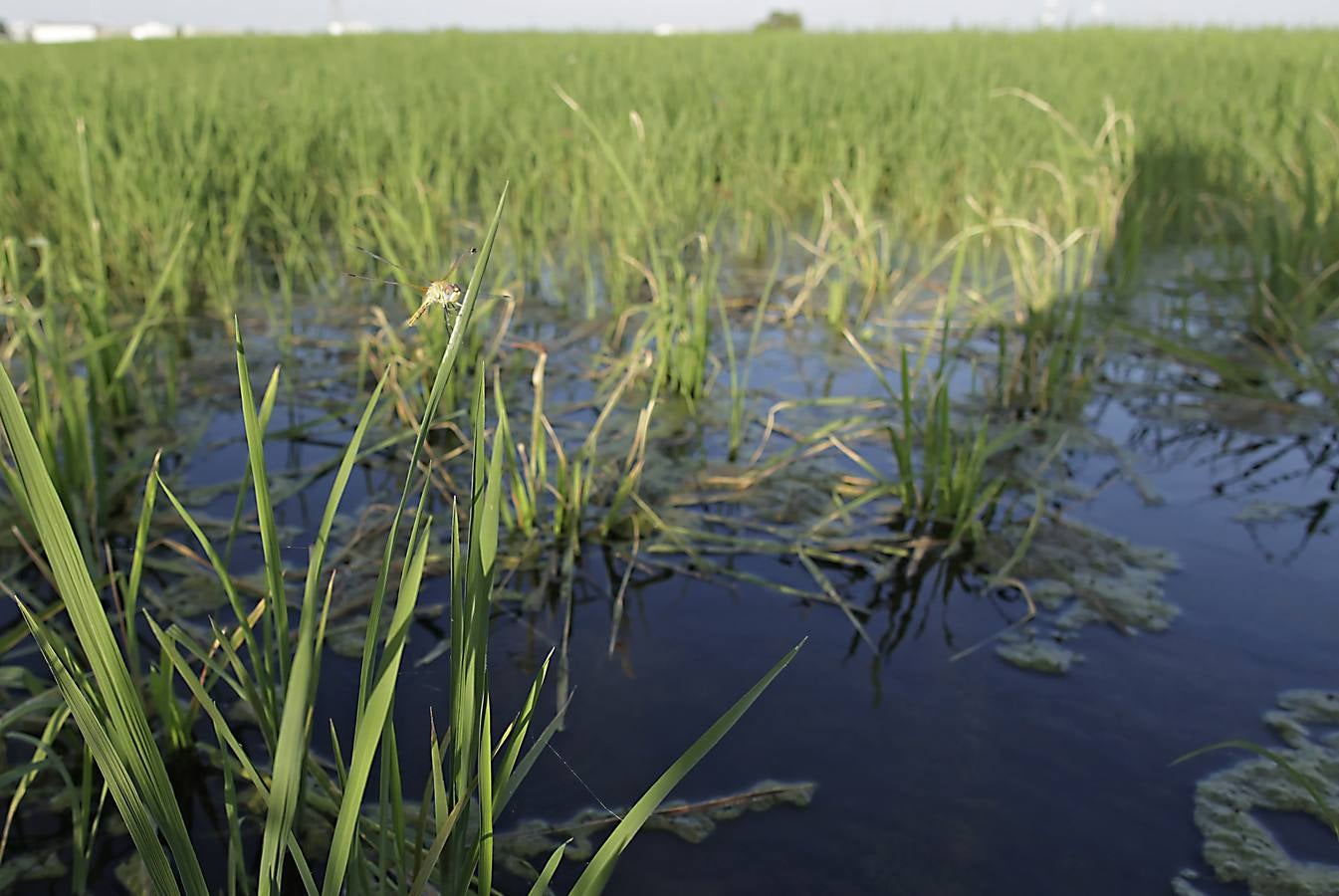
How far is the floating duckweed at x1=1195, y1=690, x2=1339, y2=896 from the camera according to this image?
1152 millimetres

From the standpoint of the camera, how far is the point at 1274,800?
4.19 ft

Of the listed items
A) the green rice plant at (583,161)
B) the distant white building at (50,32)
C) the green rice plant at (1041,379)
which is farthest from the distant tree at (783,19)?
the green rice plant at (1041,379)

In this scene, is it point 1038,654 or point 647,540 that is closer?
point 1038,654

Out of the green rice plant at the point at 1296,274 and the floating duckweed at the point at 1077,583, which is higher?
the green rice plant at the point at 1296,274

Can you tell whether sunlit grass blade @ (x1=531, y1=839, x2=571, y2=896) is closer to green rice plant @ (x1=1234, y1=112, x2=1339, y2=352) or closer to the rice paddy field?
the rice paddy field

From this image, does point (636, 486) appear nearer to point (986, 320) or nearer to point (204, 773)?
point (204, 773)

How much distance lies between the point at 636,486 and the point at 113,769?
4.40 ft

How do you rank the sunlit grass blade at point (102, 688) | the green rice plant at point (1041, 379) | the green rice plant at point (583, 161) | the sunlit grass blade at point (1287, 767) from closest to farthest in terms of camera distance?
the sunlit grass blade at point (102, 688), the sunlit grass blade at point (1287, 767), the green rice plant at point (1041, 379), the green rice plant at point (583, 161)

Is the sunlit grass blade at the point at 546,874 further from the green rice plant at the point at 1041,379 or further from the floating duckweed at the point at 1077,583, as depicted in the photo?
the green rice plant at the point at 1041,379

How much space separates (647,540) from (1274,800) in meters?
1.08

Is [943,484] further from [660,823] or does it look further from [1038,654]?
[660,823]

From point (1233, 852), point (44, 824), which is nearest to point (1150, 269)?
point (1233, 852)

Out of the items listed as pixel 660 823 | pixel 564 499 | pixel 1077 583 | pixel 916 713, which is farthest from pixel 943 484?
pixel 660 823

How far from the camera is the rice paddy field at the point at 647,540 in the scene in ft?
3.27
